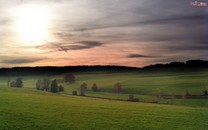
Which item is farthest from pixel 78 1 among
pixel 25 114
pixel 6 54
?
pixel 25 114

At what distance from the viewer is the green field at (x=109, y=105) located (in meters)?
5.62

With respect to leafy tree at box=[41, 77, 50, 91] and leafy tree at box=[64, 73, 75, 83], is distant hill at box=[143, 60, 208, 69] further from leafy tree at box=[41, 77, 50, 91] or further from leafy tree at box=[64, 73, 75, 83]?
leafy tree at box=[41, 77, 50, 91]

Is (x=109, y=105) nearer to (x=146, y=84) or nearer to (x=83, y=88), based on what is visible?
(x=83, y=88)

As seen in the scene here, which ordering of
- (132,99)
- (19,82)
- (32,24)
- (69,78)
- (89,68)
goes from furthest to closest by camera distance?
1. (132,99)
2. (69,78)
3. (89,68)
4. (19,82)
5. (32,24)

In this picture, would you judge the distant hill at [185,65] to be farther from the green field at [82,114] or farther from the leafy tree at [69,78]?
the leafy tree at [69,78]

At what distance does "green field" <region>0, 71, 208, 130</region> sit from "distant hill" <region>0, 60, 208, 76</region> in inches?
2.8

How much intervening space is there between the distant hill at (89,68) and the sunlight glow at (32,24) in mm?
363

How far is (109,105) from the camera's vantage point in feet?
19.9

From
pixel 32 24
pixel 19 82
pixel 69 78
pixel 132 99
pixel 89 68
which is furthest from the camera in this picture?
pixel 132 99

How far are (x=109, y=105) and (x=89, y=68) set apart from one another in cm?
53

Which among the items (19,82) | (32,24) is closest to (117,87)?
(19,82)

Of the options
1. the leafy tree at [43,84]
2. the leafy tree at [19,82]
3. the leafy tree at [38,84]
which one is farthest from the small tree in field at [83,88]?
the leafy tree at [19,82]

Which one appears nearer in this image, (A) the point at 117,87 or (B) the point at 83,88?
(B) the point at 83,88

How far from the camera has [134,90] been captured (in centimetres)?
629
